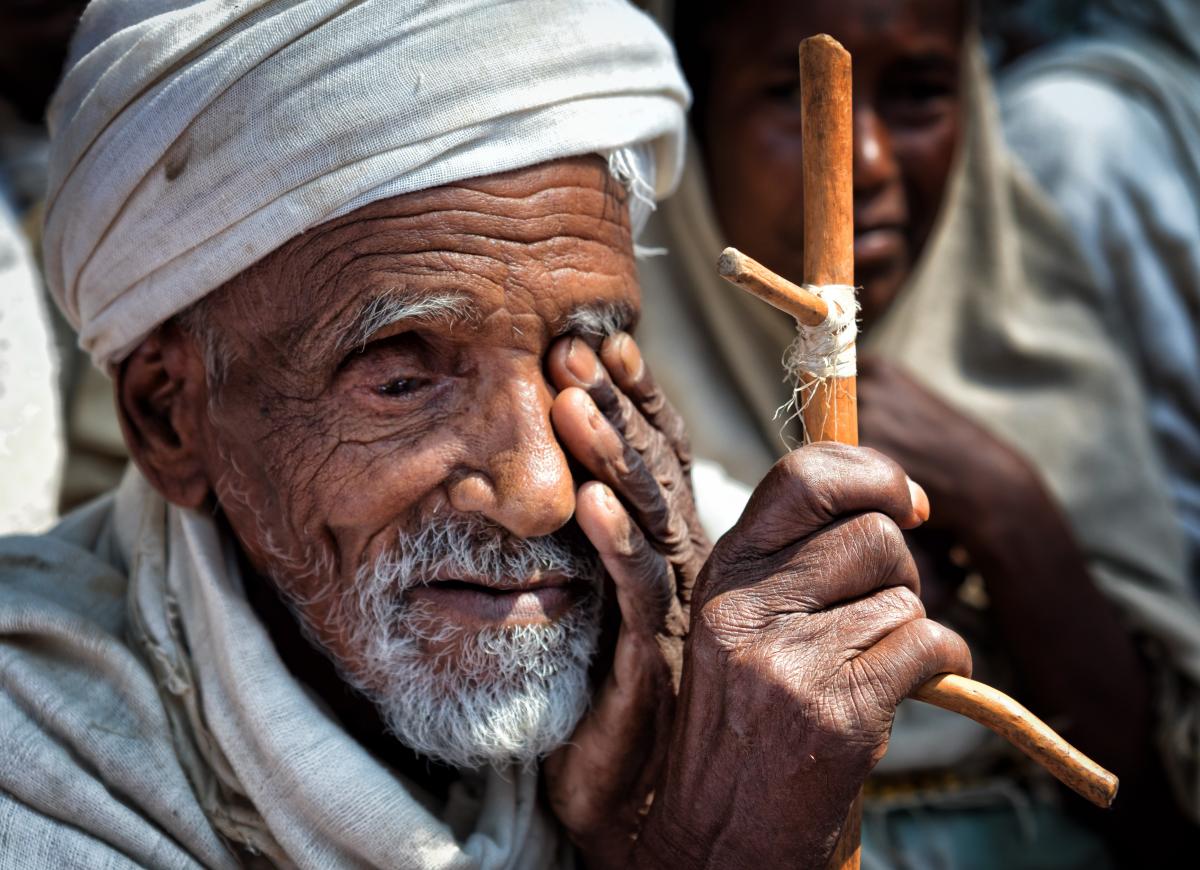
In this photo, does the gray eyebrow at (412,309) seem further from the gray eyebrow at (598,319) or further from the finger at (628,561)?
the finger at (628,561)

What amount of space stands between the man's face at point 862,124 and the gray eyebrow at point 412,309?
1697 millimetres

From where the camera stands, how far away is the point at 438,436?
2.00 metres

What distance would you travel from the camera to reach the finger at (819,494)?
1.69 meters

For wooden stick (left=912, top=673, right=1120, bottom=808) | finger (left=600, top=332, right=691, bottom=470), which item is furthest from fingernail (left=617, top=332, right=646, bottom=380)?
wooden stick (left=912, top=673, right=1120, bottom=808)

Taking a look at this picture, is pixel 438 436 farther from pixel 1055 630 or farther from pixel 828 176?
pixel 1055 630

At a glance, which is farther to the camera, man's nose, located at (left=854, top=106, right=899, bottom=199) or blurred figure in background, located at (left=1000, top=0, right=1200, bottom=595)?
blurred figure in background, located at (left=1000, top=0, right=1200, bottom=595)

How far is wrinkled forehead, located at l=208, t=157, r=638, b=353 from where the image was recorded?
6.54 ft

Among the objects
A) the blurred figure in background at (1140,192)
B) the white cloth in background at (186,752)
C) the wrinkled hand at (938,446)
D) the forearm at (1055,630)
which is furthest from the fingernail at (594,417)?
the blurred figure in background at (1140,192)

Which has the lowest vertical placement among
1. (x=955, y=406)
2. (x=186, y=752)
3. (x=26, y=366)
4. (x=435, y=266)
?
(x=955, y=406)

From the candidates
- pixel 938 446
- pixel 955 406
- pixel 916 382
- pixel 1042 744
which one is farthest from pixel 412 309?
pixel 955 406

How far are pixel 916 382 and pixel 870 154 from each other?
674 millimetres

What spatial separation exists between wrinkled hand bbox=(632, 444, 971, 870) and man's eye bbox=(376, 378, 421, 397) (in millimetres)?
558

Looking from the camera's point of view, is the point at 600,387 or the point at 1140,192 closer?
the point at 600,387

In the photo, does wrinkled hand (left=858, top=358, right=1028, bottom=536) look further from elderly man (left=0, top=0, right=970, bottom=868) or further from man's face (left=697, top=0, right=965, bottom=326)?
elderly man (left=0, top=0, right=970, bottom=868)
